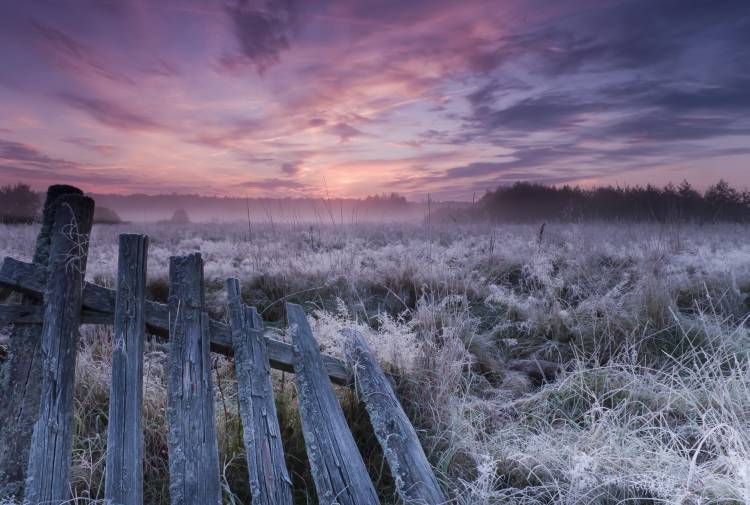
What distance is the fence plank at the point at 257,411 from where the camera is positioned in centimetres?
201

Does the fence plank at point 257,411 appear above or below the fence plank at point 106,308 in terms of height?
below

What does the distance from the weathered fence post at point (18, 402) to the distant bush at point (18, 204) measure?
17373mm

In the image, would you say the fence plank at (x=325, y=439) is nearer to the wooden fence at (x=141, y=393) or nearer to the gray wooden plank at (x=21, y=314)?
the wooden fence at (x=141, y=393)

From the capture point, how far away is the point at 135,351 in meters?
2.34

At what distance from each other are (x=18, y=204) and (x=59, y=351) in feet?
78.4

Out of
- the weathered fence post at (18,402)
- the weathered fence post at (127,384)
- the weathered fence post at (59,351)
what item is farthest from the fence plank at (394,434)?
the weathered fence post at (18,402)

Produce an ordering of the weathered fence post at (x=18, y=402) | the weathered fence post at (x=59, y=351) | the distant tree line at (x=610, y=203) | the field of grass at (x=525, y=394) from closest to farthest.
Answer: the weathered fence post at (x=59, y=351) < the weathered fence post at (x=18, y=402) < the field of grass at (x=525, y=394) < the distant tree line at (x=610, y=203)

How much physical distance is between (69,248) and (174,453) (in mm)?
1204

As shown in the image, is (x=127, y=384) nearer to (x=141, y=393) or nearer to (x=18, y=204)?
(x=141, y=393)

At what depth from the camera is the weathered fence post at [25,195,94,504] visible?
215 centimetres

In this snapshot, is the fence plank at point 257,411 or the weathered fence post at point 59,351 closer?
the fence plank at point 257,411

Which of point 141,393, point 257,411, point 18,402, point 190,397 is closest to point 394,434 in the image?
point 257,411

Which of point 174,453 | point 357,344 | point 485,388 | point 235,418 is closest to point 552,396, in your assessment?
point 485,388

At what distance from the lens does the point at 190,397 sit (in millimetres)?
2232
